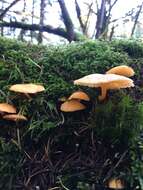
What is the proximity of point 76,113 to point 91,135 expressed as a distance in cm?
19

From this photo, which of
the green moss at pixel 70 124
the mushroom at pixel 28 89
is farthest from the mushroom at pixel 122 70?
the mushroom at pixel 28 89

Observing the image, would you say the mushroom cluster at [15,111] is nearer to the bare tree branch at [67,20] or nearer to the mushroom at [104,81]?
the mushroom at [104,81]

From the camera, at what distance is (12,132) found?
204 centimetres

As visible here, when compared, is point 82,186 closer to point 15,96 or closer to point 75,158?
point 75,158

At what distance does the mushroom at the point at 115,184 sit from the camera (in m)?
1.77

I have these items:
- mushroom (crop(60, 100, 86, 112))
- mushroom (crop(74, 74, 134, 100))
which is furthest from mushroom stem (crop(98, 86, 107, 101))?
mushroom (crop(60, 100, 86, 112))

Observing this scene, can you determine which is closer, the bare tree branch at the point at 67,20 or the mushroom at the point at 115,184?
the mushroom at the point at 115,184

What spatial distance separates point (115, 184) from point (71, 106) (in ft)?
1.72

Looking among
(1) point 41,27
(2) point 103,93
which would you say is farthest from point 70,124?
(1) point 41,27

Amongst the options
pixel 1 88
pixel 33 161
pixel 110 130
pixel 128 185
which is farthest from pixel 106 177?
pixel 1 88

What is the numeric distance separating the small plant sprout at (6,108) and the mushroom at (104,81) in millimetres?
421

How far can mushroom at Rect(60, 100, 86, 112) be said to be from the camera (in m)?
2.00

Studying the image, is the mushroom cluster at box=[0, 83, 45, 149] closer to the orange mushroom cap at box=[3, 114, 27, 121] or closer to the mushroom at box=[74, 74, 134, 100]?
the orange mushroom cap at box=[3, 114, 27, 121]

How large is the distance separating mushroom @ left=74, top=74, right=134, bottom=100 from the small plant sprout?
0.42 m
